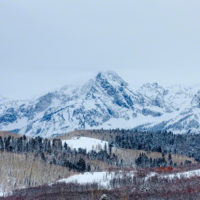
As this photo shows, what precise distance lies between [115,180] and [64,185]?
21.9m

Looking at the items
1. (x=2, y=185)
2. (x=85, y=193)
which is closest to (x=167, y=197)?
(x=85, y=193)

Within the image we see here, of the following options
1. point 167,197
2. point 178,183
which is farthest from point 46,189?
point 167,197

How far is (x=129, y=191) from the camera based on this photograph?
Answer: 153 m

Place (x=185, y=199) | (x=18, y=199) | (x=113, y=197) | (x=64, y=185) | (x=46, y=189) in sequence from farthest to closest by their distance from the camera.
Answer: (x=64, y=185), (x=46, y=189), (x=18, y=199), (x=113, y=197), (x=185, y=199)

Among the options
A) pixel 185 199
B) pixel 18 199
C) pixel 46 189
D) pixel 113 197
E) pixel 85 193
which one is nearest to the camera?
pixel 185 199

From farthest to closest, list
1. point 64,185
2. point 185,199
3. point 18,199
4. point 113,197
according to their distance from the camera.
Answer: point 64,185 → point 18,199 → point 113,197 → point 185,199

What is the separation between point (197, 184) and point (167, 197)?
23633 mm

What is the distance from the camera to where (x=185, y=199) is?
4734 inches

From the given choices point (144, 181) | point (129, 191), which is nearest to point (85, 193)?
point (129, 191)

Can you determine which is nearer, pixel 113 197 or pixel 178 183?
pixel 113 197

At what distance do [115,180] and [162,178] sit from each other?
22.9 metres

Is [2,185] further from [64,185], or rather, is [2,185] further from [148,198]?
[148,198]

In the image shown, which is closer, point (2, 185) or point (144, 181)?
point (144, 181)

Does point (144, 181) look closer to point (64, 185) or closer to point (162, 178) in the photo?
point (162, 178)
